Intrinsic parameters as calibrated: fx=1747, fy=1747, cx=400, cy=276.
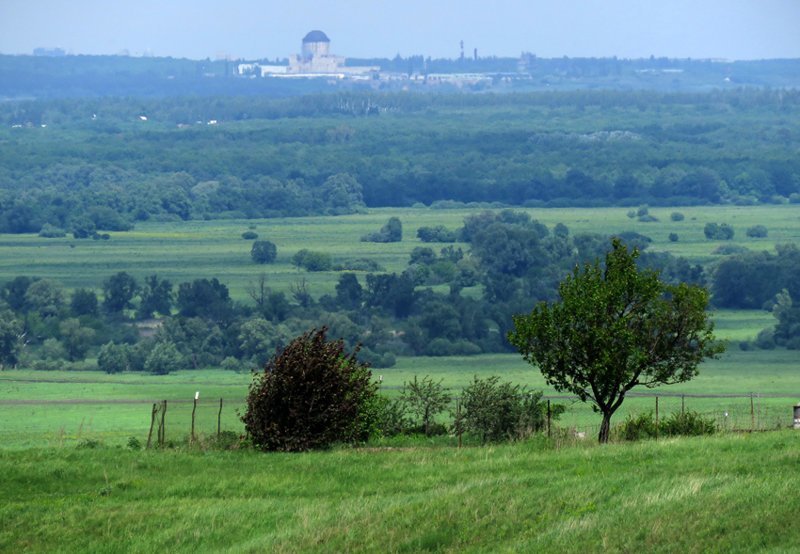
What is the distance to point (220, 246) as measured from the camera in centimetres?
15875

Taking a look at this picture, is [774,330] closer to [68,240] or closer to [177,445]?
[177,445]

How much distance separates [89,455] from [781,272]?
97.0 meters

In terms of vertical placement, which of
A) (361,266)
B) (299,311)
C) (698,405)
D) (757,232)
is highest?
(698,405)

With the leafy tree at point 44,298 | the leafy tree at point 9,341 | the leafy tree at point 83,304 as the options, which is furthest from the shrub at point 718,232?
the leafy tree at point 9,341

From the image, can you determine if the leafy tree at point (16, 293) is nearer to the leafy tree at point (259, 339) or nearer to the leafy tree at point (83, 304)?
the leafy tree at point (83, 304)

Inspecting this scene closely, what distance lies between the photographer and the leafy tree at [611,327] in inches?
1443

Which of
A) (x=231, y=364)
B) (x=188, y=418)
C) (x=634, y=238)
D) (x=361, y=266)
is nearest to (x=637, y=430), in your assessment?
(x=188, y=418)

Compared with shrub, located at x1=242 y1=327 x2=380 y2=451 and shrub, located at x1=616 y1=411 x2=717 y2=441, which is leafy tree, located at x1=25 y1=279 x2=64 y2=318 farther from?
shrub, located at x1=616 y1=411 x2=717 y2=441

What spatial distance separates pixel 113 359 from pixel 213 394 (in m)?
18.9

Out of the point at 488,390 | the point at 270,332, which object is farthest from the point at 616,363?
the point at 270,332

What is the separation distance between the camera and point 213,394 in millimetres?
75438

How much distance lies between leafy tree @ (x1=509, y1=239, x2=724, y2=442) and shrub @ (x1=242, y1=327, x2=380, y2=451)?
445 cm

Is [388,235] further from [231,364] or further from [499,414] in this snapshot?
[499,414]

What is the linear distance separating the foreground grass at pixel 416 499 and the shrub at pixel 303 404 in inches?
41.7
